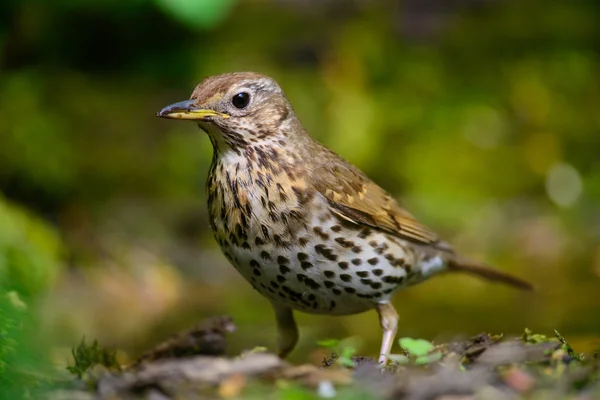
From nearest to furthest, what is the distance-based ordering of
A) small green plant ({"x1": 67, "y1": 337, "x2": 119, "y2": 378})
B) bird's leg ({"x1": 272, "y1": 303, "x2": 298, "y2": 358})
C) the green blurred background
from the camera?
small green plant ({"x1": 67, "y1": 337, "x2": 119, "y2": 378}) → bird's leg ({"x1": 272, "y1": 303, "x2": 298, "y2": 358}) → the green blurred background

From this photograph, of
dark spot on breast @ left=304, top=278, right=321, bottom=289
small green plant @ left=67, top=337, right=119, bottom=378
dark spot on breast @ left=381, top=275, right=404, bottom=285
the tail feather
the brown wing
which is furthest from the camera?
the tail feather

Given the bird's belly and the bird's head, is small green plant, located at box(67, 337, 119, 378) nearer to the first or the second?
the bird's belly

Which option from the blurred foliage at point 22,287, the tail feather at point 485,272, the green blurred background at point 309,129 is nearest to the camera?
the blurred foliage at point 22,287

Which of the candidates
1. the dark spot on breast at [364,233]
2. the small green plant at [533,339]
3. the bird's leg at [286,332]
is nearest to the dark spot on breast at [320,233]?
the dark spot on breast at [364,233]

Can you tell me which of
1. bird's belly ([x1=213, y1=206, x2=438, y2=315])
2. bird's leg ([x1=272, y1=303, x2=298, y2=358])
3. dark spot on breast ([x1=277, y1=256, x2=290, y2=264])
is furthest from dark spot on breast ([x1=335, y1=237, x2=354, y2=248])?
bird's leg ([x1=272, y1=303, x2=298, y2=358])

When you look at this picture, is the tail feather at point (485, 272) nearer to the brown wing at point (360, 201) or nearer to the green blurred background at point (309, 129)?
the brown wing at point (360, 201)

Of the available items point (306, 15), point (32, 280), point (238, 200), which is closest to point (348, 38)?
point (306, 15)
